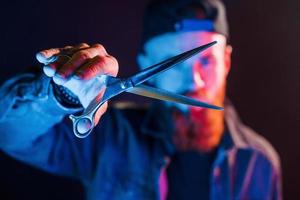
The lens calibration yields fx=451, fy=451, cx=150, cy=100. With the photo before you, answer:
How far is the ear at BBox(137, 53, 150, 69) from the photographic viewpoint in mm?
1237

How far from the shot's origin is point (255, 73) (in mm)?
1493

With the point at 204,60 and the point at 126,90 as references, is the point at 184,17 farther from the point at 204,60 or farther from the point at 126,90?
the point at 126,90

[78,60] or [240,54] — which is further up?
[78,60]

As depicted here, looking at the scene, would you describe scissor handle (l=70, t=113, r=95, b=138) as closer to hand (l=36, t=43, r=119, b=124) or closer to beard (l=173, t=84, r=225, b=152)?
hand (l=36, t=43, r=119, b=124)

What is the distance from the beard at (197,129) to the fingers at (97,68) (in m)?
0.66

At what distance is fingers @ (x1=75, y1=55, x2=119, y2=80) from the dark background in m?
0.57

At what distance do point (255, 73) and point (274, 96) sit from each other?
101 millimetres

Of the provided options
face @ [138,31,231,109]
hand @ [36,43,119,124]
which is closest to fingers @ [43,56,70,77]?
hand @ [36,43,119,124]

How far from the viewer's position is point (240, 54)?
148 cm

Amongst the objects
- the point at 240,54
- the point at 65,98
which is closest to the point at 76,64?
the point at 65,98

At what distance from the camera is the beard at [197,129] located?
1.26m

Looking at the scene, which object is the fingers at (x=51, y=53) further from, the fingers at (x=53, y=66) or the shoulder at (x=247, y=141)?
the shoulder at (x=247, y=141)

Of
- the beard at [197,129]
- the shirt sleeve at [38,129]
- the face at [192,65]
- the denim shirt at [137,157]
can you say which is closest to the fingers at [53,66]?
the shirt sleeve at [38,129]

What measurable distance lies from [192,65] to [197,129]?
220 millimetres
